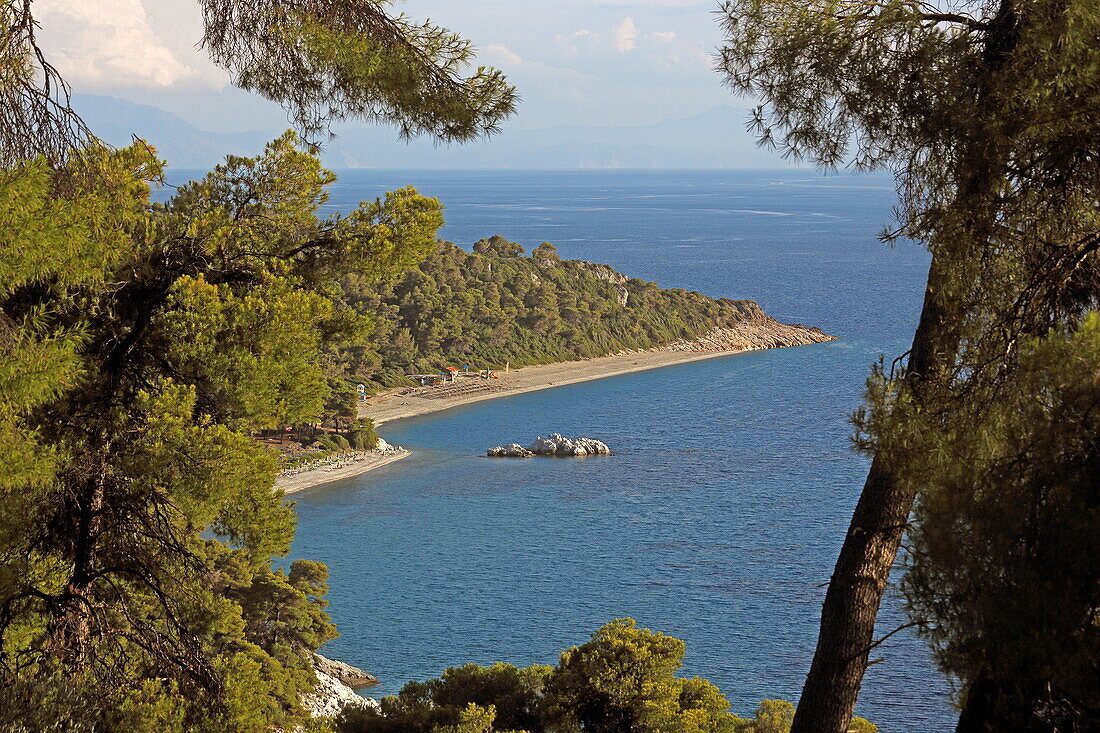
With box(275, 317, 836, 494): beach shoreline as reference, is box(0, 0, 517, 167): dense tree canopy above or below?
above

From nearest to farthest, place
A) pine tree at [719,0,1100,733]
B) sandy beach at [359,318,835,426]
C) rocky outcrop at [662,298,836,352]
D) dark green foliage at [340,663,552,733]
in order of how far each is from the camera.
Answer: pine tree at [719,0,1100,733], dark green foliage at [340,663,552,733], sandy beach at [359,318,835,426], rocky outcrop at [662,298,836,352]

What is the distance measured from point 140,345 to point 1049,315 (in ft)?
13.7

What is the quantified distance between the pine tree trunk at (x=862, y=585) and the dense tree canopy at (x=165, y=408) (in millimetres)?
2823

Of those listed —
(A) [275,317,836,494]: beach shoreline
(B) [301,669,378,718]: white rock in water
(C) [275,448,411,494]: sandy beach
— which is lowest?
(C) [275,448,411,494]: sandy beach

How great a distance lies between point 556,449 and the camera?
3781 centimetres

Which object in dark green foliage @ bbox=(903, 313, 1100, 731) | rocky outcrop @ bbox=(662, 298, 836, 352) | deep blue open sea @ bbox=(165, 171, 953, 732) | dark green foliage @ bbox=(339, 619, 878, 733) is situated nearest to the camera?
dark green foliage @ bbox=(903, 313, 1100, 731)

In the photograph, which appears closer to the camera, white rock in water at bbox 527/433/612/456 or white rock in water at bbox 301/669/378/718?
white rock in water at bbox 301/669/378/718

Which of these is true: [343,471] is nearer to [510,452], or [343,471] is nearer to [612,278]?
[510,452]

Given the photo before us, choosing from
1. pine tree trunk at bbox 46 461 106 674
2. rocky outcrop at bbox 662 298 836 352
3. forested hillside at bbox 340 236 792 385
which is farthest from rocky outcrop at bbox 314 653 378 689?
rocky outcrop at bbox 662 298 836 352

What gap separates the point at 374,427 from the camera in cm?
4128

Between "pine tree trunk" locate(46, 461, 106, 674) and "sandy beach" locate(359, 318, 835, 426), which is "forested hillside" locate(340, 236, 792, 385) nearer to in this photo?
"sandy beach" locate(359, 318, 835, 426)

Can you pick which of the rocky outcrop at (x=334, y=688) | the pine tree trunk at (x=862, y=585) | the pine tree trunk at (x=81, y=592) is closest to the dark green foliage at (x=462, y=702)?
the rocky outcrop at (x=334, y=688)

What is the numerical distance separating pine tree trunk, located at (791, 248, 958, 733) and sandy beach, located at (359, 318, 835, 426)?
39.2 m

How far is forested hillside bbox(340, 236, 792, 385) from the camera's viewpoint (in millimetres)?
50844
